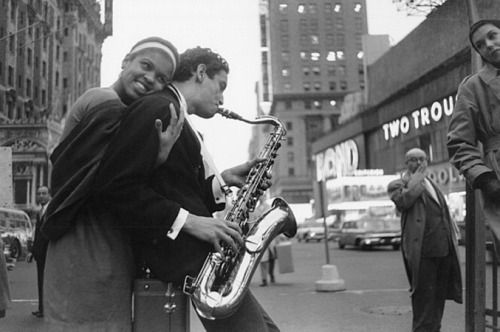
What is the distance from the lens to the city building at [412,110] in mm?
4480

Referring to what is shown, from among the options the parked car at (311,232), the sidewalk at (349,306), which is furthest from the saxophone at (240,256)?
the parked car at (311,232)

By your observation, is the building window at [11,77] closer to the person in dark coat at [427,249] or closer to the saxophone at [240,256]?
the saxophone at [240,256]

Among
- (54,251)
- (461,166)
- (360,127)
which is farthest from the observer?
(360,127)

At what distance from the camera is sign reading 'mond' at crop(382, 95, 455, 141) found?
19266 millimetres

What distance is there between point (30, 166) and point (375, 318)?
3929mm

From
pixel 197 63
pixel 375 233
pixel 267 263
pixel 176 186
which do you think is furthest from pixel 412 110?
pixel 176 186

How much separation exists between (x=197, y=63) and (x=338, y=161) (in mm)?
40987

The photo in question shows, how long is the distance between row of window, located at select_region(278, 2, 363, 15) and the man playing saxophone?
185 centimetres

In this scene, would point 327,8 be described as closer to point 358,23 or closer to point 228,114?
point 358,23

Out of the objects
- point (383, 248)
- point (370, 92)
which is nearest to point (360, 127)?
point (370, 92)

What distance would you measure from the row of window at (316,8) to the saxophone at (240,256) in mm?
1502

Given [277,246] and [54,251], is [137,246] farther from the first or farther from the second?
[277,246]

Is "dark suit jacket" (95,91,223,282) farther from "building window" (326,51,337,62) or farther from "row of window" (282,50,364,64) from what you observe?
"building window" (326,51,337,62)

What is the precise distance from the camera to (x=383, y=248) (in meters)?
20.5
